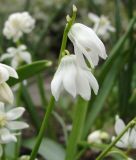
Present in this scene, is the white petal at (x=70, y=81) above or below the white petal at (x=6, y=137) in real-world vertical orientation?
above

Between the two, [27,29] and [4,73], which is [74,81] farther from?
[27,29]

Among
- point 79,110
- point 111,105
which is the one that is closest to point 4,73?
point 79,110

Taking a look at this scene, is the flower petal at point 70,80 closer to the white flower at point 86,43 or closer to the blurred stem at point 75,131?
the white flower at point 86,43

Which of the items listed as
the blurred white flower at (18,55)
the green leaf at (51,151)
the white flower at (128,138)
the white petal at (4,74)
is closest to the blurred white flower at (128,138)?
the white flower at (128,138)

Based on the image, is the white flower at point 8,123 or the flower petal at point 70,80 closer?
the flower petal at point 70,80

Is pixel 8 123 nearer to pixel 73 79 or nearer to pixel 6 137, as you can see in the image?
pixel 6 137

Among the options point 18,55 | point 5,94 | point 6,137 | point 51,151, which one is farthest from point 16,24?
point 5,94
